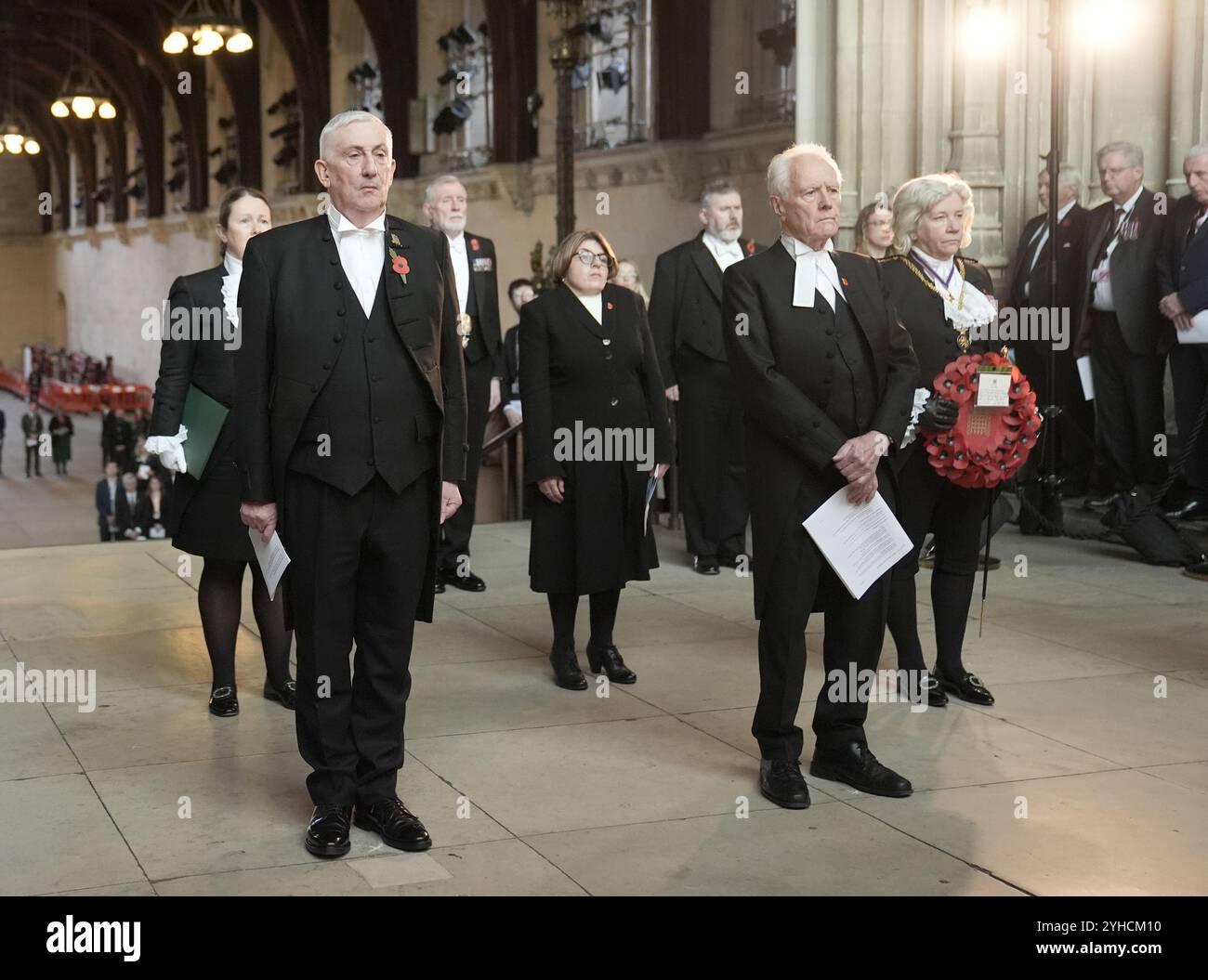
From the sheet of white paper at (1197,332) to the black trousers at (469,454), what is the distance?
3.43 m

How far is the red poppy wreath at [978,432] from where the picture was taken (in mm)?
4766

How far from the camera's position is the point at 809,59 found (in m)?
9.49

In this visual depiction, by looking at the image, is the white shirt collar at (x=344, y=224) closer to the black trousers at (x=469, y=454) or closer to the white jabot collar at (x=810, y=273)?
the white jabot collar at (x=810, y=273)

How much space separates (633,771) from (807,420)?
112 cm

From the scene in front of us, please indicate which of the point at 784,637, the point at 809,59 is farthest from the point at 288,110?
the point at 784,637

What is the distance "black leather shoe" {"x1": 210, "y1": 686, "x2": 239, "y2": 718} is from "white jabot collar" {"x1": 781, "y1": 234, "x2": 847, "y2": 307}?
2.28 meters

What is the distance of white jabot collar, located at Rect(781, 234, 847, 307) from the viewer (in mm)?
4176

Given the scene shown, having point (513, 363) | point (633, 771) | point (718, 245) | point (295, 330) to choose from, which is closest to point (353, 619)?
point (295, 330)

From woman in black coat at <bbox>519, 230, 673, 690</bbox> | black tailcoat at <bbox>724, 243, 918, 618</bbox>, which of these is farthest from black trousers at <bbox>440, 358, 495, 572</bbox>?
black tailcoat at <bbox>724, 243, 918, 618</bbox>

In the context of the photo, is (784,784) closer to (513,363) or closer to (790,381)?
(790,381)

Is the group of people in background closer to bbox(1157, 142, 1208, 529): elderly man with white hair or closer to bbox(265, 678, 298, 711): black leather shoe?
bbox(265, 678, 298, 711): black leather shoe

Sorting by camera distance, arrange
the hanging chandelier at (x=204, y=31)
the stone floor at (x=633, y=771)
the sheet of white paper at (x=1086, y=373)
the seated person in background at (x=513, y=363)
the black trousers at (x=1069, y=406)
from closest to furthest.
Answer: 1. the stone floor at (x=633, y=771)
2. the sheet of white paper at (x=1086, y=373)
3. the black trousers at (x=1069, y=406)
4. the seated person in background at (x=513, y=363)
5. the hanging chandelier at (x=204, y=31)

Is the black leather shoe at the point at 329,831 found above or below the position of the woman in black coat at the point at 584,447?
below

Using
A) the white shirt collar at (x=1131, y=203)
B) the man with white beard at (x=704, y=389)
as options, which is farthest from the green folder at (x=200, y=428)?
the white shirt collar at (x=1131, y=203)
